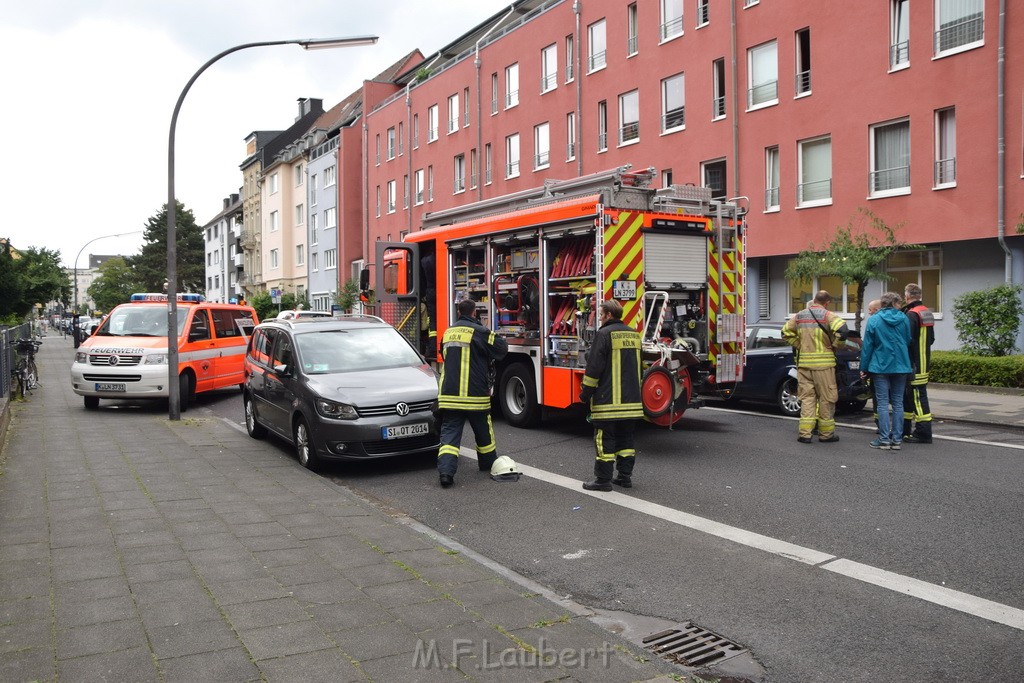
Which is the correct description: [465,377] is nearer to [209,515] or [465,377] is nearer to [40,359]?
[209,515]

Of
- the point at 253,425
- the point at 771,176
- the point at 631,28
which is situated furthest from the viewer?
the point at 631,28

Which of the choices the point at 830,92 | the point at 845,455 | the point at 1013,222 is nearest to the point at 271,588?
the point at 845,455

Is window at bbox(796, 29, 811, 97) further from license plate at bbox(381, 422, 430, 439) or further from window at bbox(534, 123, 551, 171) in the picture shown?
license plate at bbox(381, 422, 430, 439)

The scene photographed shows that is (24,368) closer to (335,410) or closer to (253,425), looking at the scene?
(253,425)

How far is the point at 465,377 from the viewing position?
26.8ft

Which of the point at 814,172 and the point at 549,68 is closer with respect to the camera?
the point at 814,172

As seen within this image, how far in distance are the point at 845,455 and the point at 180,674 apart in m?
7.55

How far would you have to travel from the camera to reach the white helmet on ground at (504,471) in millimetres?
8234

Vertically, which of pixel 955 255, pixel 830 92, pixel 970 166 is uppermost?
pixel 830 92

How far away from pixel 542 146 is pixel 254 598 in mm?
30956

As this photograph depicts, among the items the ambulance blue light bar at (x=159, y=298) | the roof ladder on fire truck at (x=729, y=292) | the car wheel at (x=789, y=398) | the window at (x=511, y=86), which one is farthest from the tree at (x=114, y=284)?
the roof ladder on fire truck at (x=729, y=292)

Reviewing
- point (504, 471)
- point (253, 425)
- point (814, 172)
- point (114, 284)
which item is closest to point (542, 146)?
point (814, 172)

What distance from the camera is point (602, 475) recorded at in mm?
7695

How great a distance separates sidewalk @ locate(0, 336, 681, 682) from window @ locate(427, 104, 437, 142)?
36.8 metres
